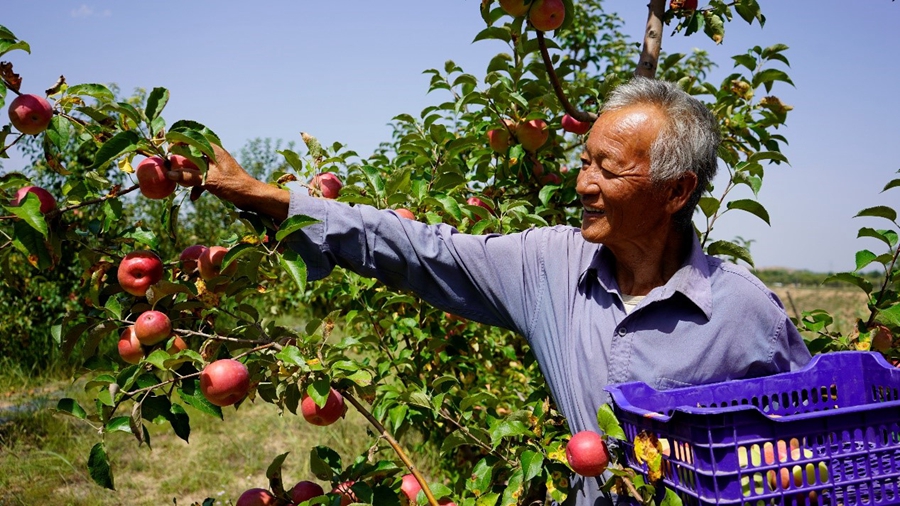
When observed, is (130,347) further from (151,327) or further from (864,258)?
(864,258)

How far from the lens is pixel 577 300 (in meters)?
1.52

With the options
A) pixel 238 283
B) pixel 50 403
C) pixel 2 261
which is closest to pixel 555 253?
pixel 238 283

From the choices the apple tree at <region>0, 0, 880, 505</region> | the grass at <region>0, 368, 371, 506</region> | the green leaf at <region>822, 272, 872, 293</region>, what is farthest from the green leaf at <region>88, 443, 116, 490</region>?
the green leaf at <region>822, 272, 872, 293</region>

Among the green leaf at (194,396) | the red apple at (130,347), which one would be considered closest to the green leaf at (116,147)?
the red apple at (130,347)

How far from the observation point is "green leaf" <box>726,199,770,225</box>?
1825 millimetres

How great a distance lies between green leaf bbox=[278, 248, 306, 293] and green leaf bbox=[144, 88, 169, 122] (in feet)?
1.10

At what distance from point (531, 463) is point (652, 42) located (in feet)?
4.10

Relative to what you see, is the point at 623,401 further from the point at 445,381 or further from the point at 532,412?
the point at 445,381

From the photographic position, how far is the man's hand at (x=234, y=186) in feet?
4.12

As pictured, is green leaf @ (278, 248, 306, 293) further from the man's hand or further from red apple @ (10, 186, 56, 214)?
red apple @ (10, 186, 56, 214)

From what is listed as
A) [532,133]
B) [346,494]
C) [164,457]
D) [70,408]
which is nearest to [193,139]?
[70,408]

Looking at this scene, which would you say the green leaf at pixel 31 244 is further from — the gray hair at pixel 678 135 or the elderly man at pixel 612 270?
the gray hair at pixel 678 135

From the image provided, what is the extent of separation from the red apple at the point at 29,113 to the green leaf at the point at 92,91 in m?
0.05

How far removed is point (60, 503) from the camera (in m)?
3.09
